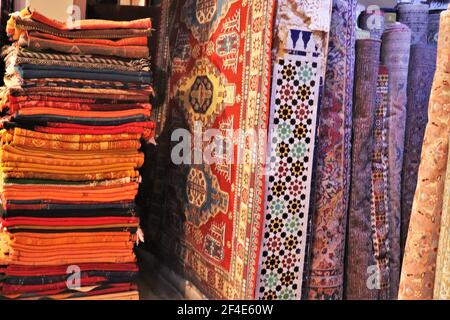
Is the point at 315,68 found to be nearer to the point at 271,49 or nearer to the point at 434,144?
the point at 271,49

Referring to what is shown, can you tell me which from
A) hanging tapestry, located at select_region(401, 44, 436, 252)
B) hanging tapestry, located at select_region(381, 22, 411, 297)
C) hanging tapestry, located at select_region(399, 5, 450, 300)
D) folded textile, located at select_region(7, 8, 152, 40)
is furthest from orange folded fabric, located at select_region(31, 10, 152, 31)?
hanging tapestry, located at select_region(399, 5, 450, 300)

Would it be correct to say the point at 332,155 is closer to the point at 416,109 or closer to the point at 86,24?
the point at 416,109

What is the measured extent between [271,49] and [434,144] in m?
0.73

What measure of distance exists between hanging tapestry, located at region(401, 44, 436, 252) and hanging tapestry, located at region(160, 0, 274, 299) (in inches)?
31.1

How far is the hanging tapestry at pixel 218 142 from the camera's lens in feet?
6.57

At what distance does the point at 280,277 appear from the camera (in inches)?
80.7

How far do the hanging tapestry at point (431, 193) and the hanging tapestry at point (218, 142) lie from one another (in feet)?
2.11

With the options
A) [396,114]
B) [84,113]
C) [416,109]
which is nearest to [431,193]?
[396,114]

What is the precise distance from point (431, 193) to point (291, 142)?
26.4 inches

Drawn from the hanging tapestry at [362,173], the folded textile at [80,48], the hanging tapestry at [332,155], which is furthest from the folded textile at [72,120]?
the hanging tapestry at [362,173]

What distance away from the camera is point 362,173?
2.27 m

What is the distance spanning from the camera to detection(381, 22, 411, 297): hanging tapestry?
A: 2.35 meters

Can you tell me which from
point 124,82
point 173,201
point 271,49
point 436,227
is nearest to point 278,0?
point 271,49

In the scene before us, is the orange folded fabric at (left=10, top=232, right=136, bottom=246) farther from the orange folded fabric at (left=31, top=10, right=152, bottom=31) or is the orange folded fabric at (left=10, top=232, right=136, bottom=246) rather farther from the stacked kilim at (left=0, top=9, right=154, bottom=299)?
the orange folded fabric at (left=31, top=10, right=152, bottom=31)
